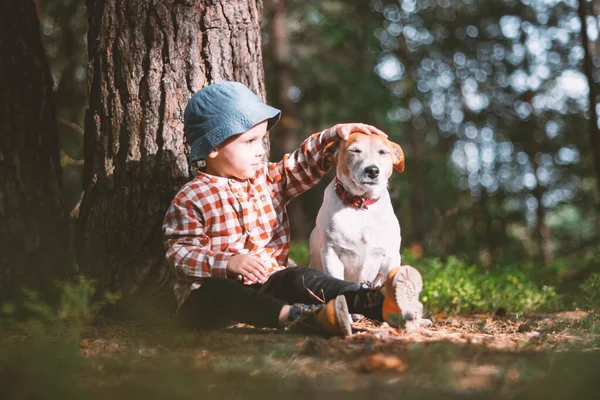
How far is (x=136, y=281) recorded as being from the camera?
162 inches

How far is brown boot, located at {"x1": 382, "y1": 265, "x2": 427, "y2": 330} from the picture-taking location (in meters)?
2.94

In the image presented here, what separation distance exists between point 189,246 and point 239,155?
657 mm

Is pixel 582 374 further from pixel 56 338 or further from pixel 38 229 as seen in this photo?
pixel 38 229

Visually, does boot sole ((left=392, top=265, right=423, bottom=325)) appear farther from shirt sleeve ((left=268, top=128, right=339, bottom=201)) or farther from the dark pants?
shirt sleeve ((left=268, top=128, right=339, bottom=201))

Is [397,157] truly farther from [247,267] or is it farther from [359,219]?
[247,267]

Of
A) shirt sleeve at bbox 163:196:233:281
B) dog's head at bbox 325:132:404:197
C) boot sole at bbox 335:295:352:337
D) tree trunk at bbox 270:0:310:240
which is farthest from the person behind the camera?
tree trunk at bbox 270:0:310:240

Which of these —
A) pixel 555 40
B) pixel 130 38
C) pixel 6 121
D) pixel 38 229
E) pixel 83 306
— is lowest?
pixel 83 306

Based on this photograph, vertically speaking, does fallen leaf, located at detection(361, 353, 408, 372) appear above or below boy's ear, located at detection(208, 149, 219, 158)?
below

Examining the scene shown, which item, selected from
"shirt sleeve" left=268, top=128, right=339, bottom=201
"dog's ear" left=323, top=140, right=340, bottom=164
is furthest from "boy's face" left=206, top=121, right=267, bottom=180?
"dog's ear" left=323, top=140, right=340, bottom=164

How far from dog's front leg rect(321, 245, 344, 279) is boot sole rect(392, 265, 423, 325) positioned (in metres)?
0.65

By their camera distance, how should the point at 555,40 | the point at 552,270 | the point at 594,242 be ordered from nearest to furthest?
the point at 552,270, the point at 594,242, the point at 555,40

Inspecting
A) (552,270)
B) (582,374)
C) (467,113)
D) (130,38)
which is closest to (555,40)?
(467,113)

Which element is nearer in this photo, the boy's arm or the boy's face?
the boy's face

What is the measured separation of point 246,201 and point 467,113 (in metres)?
14.3
